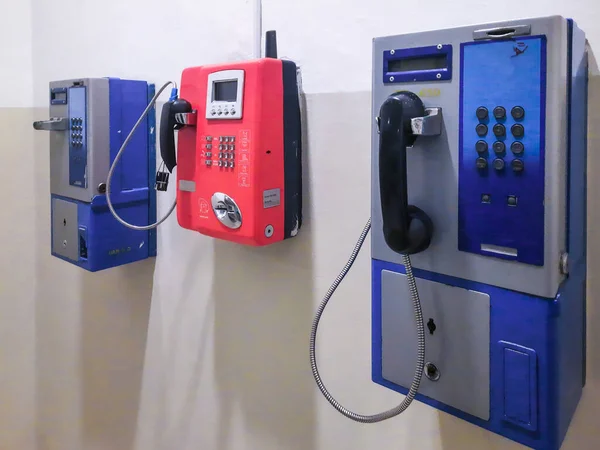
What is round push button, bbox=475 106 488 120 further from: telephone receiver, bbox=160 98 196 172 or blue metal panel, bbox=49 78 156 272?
blue metal panel, bbox=49 78 156 272

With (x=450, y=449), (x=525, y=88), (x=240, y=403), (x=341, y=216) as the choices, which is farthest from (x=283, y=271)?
(x=525, y=88)

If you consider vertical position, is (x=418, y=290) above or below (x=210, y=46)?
below

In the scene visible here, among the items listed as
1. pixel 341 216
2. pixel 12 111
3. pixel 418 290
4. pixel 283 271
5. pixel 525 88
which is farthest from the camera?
pixel 12 111

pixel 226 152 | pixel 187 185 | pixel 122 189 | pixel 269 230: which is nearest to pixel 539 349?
pixel 269 230

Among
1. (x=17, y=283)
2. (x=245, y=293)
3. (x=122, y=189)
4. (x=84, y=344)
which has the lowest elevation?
(x=84, y=344)

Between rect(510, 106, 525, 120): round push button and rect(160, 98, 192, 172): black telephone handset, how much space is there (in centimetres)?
66

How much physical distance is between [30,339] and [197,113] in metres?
1.37

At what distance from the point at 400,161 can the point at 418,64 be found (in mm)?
146

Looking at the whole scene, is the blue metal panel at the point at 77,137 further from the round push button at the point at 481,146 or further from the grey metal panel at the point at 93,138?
the round push button at the point at 481,146

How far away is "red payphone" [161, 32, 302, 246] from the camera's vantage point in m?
0.98

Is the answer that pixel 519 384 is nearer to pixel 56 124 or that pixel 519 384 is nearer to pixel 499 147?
pixel 499 147

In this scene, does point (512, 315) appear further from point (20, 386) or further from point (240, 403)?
point (20, 386)

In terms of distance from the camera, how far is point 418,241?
72 cm

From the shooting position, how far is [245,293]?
1.23 m
